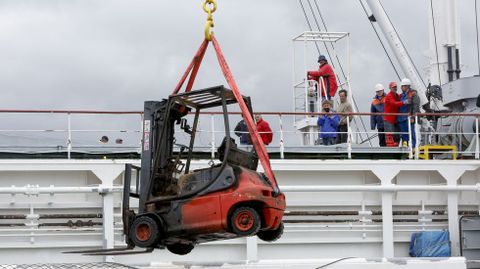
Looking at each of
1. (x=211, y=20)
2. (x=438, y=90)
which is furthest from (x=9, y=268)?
(x=438, y=90)

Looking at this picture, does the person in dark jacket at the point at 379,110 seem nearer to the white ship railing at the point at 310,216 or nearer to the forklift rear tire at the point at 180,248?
the white ship railing at the point at 310,216

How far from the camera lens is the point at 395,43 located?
2442 cm

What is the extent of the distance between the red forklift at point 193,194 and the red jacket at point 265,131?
7313 mm

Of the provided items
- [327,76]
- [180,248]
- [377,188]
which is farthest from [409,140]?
[180,248]

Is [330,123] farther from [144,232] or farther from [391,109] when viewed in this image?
[144,232]

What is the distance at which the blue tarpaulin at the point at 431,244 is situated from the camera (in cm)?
1848

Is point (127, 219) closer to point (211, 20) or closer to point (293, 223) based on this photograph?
point (211, 20)

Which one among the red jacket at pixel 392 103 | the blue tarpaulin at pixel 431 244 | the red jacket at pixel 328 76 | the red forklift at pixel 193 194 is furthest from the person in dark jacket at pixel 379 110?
the red forklift at pixel 193 194

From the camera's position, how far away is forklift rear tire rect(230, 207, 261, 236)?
11.2 metres

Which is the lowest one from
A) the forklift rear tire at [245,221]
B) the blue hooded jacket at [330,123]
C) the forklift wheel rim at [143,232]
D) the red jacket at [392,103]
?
the forklift wheel rim at [143,232]

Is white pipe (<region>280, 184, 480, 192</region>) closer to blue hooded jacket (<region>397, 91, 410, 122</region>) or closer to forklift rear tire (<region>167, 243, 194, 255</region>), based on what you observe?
blue hooded jacket (<region>397, 91, 410, 122</region>)

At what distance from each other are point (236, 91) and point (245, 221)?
64.0 inches

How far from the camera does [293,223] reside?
1856 centimetres

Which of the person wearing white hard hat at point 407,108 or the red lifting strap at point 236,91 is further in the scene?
the person wearing white hard hat at point 407,108
